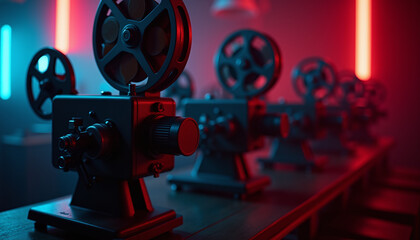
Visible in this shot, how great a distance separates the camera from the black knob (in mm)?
805

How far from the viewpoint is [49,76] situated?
3.41 ft

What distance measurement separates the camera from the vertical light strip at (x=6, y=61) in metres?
1.37

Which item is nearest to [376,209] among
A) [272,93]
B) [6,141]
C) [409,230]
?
[409,230]

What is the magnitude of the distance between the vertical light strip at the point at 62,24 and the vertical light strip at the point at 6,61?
0.17 meters

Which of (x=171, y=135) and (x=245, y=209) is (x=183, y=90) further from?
(x=171, y=135)

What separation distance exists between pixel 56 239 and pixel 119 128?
0.29m

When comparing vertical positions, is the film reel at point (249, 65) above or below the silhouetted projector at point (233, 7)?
below

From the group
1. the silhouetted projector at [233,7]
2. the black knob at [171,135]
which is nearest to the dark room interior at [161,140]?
the black knob at [171,135]

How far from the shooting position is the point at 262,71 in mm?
1402

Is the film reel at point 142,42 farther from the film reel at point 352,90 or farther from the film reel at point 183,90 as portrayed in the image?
the film reel at point 352,90

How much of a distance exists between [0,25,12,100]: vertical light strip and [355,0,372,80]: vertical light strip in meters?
3.54

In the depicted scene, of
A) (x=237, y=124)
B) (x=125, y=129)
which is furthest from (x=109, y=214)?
(x=237, y=124)

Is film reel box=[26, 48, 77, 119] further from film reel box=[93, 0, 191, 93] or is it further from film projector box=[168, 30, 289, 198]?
film projector box=[168, 30, 289, 198]

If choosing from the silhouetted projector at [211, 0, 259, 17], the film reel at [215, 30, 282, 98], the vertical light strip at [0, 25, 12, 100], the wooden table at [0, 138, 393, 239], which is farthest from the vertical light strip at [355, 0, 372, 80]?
the vertical light strip at [0, 25, 12, 100]
